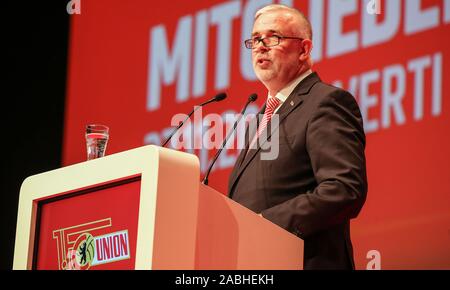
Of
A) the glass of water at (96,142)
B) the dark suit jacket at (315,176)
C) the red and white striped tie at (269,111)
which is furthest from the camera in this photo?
the red and white striped tie at (269,111)

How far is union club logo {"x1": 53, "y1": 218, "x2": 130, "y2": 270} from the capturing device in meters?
1.62

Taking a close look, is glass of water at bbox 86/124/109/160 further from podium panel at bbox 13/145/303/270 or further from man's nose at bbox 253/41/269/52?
man's nose at bbox 253/41/269/52

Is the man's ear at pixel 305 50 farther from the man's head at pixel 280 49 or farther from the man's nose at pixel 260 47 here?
the man's nose at pixel 260 47

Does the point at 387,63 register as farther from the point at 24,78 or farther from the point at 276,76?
the point at 24,78

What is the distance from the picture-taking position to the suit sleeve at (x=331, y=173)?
210cm

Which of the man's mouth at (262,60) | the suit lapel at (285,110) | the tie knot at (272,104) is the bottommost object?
the suit lapel at (285,110)

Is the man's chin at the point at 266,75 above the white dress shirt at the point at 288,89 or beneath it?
above

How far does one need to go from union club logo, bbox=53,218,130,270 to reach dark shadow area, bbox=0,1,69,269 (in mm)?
2634

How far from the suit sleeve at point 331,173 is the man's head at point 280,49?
34cm

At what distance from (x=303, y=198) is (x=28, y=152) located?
2631 mm
